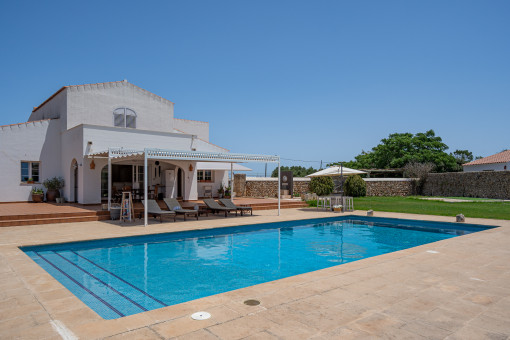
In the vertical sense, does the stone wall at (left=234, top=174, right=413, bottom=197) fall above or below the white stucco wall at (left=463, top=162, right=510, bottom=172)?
below

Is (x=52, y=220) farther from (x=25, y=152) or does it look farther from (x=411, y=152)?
(x=411, y=152)

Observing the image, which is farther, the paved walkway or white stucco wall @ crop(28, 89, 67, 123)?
white stucco wall @ crop(28, 89, 67, 123)

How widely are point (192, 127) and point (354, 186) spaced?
1398 centimetres

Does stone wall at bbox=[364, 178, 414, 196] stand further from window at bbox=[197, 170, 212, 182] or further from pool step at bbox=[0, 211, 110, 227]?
pool step at bbox=[0, 211, 110, 227]

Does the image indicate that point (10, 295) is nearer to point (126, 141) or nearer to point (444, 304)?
point (444, 304)

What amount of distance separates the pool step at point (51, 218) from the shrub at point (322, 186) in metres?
11.5

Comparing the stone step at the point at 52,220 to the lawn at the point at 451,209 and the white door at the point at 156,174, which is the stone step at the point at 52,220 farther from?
the lawn at the point at 451,209

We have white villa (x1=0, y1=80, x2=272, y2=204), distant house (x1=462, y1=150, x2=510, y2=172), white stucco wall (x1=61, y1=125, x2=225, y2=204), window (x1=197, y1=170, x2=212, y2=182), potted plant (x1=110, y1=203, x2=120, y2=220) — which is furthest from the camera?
distant house (x1=462, y1=150, x2=510, y2=172)

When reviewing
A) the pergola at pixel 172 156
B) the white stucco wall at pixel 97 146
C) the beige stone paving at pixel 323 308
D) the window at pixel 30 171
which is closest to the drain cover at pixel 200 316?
the beige stone paving at pixel 323 308

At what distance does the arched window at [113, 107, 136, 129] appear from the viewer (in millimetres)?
19641

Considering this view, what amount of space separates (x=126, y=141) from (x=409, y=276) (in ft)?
50.1

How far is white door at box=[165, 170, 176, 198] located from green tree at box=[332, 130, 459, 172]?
3161 cm

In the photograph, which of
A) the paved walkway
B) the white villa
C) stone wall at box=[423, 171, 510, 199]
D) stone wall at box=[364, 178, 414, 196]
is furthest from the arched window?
stone wall at box=[423, 171, 510, 199]

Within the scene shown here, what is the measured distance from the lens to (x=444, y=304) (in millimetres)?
4258
